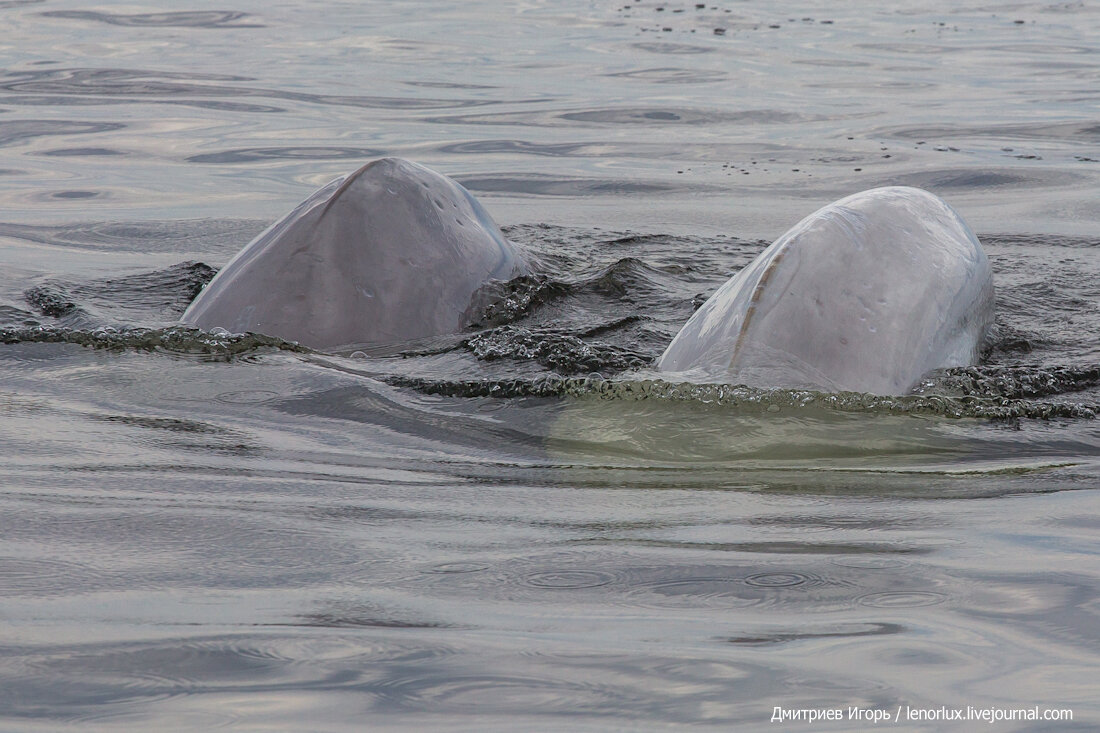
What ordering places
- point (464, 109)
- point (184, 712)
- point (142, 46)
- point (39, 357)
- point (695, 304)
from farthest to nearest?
point (142, 46) → point (464, 109) → point (695, 304) → point (39, 357) → point (184, 712)

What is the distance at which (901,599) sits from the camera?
253 centimetres

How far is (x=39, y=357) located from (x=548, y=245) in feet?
10.5

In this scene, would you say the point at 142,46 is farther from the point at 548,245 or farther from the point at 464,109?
the point at 548,245

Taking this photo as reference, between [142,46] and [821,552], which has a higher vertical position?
[142,46]

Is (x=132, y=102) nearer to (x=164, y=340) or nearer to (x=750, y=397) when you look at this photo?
(x=164, y=340)

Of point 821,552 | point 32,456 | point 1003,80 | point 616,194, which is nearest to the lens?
point 821,552

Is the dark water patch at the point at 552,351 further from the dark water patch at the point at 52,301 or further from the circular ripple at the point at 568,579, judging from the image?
the circular ripple at the point at 568,579

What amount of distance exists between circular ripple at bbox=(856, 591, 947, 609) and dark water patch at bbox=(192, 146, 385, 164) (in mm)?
7684

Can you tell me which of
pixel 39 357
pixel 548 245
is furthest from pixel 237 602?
pixel 548 245

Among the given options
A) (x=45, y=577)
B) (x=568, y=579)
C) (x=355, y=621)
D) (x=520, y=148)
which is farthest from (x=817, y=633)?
(x=520, y=148)

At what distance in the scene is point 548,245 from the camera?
7230 mm

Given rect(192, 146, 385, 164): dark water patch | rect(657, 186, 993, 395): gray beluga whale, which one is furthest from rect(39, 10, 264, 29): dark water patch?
rect(657, 186, 993, 395): gray beluga whale

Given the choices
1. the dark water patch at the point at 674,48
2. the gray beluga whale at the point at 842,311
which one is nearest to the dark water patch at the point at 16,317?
the gray beluga whale at the point at 842,311

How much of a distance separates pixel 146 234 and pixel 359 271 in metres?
3.24
